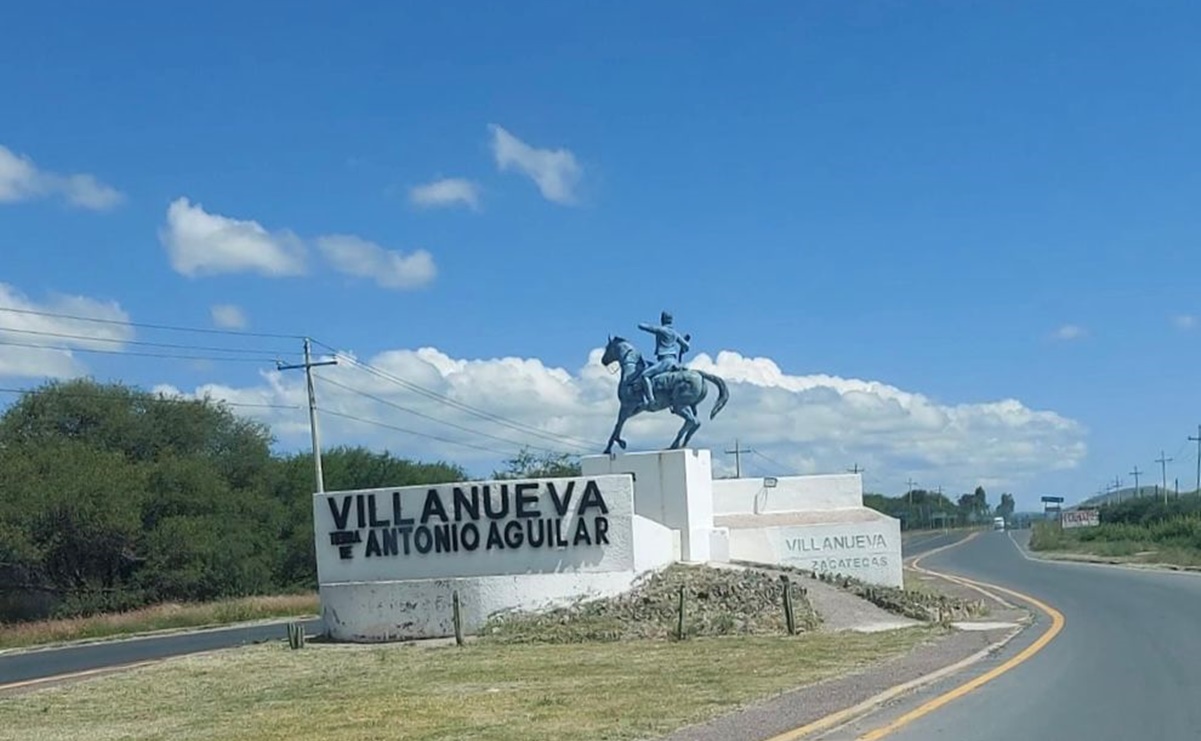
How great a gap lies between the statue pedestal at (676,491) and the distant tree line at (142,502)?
28.3m

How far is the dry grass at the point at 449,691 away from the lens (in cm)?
1563

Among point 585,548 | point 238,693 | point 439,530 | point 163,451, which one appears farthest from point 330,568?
point 163,451

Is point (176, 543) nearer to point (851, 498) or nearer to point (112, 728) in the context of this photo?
point (851, 498)

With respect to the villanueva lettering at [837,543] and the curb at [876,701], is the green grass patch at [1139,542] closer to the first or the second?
the villanueva lettering at [837,543]

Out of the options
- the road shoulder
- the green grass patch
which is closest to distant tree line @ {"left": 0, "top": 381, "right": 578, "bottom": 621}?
the green grass patch

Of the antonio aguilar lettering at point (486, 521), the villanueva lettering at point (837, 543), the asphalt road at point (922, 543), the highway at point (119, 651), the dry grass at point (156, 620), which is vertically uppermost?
the antonio aguilar lettering at point (486, 521)

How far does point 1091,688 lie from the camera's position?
1623cm

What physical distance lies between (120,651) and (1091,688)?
26.2m

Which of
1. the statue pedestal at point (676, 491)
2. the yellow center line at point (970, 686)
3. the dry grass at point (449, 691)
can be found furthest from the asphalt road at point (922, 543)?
the dry grass at point (449, 691)

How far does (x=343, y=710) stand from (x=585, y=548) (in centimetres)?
1276

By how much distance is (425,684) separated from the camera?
20266mm

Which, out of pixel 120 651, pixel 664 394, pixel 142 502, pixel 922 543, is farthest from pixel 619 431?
pixel 922 543

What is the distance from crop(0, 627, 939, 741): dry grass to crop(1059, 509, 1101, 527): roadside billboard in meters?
91.3

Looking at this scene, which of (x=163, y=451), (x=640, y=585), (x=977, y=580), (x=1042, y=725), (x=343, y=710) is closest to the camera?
(x=1042, y=725)
